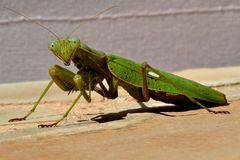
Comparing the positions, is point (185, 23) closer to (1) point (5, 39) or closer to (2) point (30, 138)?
(1) point (5, 39)

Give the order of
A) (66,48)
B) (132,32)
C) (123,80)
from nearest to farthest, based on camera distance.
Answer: (66,48) < (123,80) < (132,32)

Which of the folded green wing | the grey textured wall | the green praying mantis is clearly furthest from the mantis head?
the grey textured wall

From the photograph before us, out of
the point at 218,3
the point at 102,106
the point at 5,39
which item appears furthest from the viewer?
the point at 218,3

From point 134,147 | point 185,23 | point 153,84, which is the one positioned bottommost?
point 134,147

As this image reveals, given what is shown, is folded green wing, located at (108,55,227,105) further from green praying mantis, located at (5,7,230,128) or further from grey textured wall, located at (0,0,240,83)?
grey textured wall, located at (0,0,240,83)

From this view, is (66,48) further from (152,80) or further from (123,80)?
(152,80)

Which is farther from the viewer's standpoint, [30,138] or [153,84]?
[153,84]

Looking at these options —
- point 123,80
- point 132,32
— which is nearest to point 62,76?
point 123,80

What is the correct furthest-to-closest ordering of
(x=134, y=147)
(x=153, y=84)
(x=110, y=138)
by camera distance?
(x=153, y=84) → (x=110, y=138) → (x=134, y=147)

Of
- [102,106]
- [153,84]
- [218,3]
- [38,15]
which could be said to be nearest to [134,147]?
[153,84]

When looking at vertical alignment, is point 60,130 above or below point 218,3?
below
